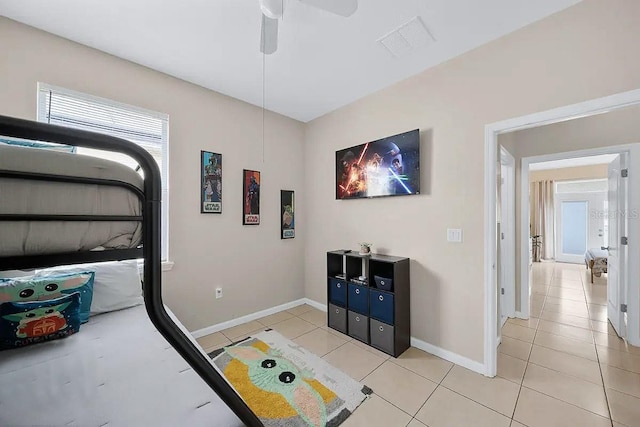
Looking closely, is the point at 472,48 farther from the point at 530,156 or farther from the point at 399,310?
the point at 399,310

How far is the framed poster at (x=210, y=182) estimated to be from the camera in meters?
2.66

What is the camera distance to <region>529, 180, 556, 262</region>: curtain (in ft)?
22.5

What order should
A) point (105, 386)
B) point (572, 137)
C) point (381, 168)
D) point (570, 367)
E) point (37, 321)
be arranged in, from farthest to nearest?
point (572, 137) < point (381, 168) < point (570, 367) < point (37, 321) < point (105, 386)

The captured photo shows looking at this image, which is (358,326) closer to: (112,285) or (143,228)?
(112,285)

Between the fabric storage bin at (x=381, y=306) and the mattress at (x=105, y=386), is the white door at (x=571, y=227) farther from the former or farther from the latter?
the mattress at (x=105, y=386)

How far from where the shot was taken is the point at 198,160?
264cm

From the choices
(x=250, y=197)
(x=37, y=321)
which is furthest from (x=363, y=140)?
(x=37, y=321)

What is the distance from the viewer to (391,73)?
244 centimetres

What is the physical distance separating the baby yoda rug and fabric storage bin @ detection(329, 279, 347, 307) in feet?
2.04

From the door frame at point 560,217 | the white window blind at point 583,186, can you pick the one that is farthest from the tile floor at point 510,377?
the white window blind at point 583,186

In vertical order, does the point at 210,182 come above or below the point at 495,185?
above

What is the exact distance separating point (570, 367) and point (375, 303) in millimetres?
1616

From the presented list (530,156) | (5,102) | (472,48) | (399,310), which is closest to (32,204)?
(5,102)

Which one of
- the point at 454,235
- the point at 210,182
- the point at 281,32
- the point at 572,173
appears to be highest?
the point at 281,32
